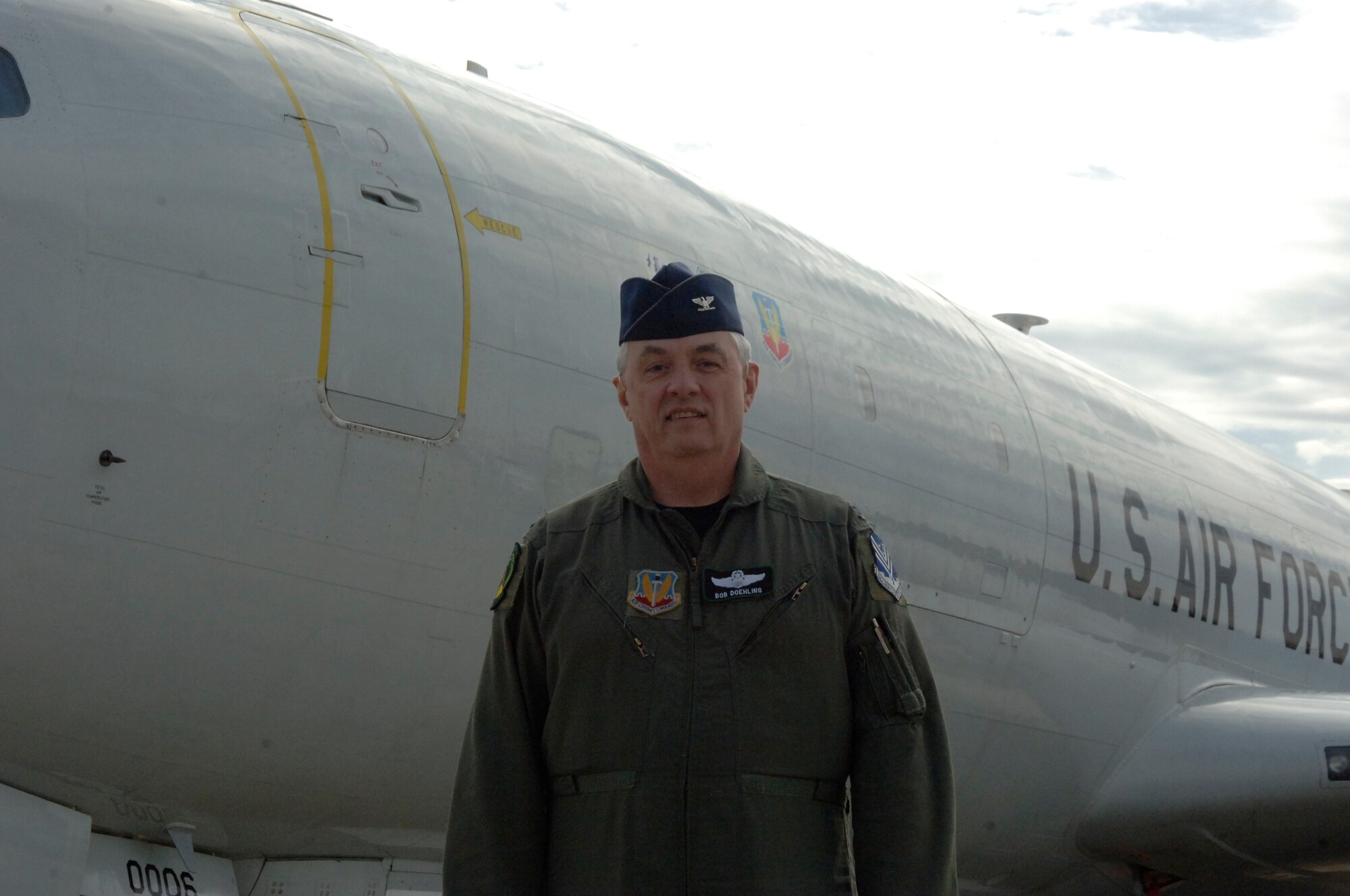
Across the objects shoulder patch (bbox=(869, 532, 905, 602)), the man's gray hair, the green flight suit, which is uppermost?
the man's gray hair

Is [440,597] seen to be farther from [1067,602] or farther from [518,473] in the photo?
[1067,602]

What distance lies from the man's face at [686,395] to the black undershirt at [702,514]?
11cm

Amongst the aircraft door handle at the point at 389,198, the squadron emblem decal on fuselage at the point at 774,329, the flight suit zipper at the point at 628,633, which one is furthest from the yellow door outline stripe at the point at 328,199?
the flight suit zipper at the point at 628,633

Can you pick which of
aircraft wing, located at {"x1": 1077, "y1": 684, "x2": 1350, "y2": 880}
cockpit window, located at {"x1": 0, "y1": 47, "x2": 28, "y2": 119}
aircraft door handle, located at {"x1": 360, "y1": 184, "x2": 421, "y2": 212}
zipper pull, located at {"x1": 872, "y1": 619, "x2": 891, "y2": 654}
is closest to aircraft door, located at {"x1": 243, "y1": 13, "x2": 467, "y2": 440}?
aircraft door handle, located at {"x1": 360, "y1": 184, "x2": 421, "y2": 212}

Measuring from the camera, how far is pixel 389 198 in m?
4.48

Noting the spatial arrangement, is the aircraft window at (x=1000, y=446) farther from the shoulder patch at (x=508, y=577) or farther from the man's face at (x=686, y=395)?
the shoulder patch at (x=508, y=577)

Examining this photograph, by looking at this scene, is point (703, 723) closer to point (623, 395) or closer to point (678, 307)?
point (623, 395)

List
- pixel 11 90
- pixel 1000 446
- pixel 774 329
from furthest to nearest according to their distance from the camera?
pixel 1000 446
pixel 774 329
pixel 11 90

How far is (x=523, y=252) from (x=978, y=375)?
3.33 meters

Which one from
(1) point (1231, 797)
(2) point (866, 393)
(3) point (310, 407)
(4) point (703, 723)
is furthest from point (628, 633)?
(1) point (1231, 797)

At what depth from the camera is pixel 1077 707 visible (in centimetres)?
723

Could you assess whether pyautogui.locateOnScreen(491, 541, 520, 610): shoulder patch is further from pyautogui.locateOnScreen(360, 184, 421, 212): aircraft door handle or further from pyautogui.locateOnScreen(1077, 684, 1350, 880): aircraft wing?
pyautogui.locateOnScreen(1077, 684, 1350, 880): aircraft wing

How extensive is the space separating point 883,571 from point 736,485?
0.32 meters

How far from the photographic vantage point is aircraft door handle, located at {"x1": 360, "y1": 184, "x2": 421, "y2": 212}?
14.5 feet
